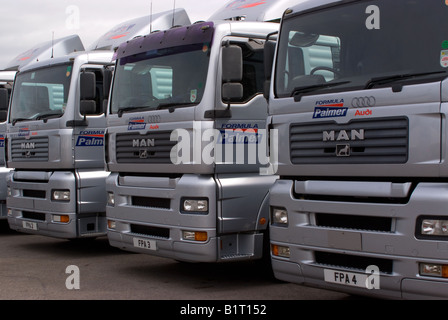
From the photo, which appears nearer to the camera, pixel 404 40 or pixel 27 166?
pixel 404 40

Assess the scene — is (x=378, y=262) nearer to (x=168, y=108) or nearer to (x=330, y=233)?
(x=330, y=233)

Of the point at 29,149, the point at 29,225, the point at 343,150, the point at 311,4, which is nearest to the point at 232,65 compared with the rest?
the point at 311,4

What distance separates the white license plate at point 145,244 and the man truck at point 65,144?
1817 millimetres

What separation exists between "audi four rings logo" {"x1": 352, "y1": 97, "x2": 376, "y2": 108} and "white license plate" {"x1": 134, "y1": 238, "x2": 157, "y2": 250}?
3.02 meters

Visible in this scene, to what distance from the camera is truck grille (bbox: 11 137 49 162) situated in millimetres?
9406

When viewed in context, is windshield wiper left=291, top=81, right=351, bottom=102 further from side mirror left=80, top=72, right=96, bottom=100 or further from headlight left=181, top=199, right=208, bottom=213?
side mirror left=80, top=72, right=96, bottom=100

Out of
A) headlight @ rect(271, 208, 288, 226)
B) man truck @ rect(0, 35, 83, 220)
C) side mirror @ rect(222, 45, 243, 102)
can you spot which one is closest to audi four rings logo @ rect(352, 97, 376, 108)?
headlight @ rect(271, 208, 288, 226)

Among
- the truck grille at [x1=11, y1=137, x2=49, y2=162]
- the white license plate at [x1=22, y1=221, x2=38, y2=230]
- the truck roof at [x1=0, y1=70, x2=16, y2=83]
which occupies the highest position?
the truck roof at [x1=0, y1=70, x2=16, y2=83]

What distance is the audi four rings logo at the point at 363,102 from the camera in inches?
202

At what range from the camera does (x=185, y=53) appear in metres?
7.20
